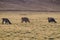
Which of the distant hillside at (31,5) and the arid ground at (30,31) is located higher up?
the distant hillside at (31,5)

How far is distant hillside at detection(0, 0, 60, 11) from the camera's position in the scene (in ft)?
176

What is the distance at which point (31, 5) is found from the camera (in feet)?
187

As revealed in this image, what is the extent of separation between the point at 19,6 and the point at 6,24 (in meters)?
31.9

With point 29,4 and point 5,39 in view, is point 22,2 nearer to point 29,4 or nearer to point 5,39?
point 29,4

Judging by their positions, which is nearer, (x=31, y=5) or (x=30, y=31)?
(x=30, y=31)

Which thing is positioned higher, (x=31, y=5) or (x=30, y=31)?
(x=31, y=5)

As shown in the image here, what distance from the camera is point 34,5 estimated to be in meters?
57.1

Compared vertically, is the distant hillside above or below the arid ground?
above

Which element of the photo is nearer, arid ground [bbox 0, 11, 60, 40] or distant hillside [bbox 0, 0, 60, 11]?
arid ground [bbox 0, 11, 60, 40]

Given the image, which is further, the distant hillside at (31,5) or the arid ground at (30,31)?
the distant hillside at (31,5)

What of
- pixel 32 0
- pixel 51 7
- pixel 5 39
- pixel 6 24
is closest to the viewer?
pixel 5 39

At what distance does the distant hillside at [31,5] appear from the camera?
53531 millimetres

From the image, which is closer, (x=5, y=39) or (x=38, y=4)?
(x=5, y=39)

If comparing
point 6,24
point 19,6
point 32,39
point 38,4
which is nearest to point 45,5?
point 38,4
